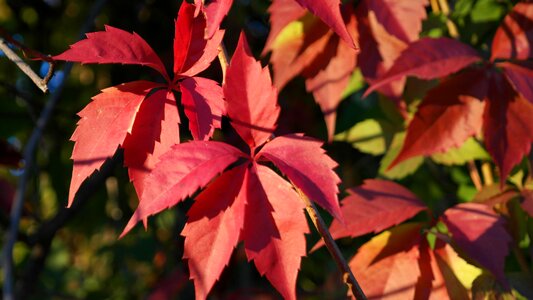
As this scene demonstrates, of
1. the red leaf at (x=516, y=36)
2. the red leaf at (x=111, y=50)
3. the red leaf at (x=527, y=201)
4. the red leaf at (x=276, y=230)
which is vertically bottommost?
the red leaf at (x=527, y=201)

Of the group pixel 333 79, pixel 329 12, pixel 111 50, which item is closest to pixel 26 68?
pixel 111 50

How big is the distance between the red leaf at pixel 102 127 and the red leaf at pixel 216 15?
3.4 inches

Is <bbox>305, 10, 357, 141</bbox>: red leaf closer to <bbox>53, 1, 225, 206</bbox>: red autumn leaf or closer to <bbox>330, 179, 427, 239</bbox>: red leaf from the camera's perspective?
<bbox>330, 179, 427, 239</bbox>: red leaf

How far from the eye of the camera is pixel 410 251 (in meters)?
0.74

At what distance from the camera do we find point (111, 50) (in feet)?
1.81

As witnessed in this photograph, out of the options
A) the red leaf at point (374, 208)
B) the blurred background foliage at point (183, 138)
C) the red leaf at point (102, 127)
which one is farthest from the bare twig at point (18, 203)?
the red leaf at point (374, 208)

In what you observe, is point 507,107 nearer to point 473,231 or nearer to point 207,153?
point 473,231

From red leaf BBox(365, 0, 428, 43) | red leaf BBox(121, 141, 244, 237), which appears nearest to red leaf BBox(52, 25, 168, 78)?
red leaf BBox(121, 141, 244, 237)

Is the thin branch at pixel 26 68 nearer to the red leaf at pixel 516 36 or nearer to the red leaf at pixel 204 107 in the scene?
the red leaf at pixel 204 107

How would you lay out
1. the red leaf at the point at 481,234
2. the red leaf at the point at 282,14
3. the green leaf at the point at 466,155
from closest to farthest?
the red leaf at the point at 481,234 < the red leaf at the point at 282,14 < the green leaf at the point at 466,155

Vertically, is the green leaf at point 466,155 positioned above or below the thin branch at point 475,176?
above

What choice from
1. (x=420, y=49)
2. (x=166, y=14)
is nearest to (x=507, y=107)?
(x=420, y=49)

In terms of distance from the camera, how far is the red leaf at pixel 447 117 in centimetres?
77

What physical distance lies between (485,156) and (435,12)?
0.82ft
